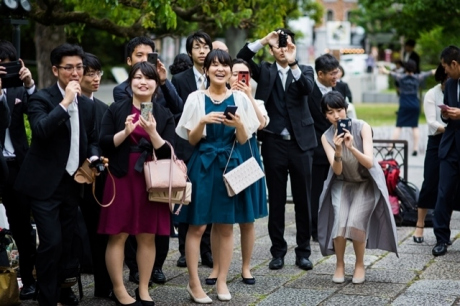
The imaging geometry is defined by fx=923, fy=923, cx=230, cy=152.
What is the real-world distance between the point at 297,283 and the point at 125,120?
2.19 m

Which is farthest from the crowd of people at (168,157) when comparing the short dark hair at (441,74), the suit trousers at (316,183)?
the short dark hair at (441,74)

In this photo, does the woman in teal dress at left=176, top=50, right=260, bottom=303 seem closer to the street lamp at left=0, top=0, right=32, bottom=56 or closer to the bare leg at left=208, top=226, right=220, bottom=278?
the bare leg at left=208, top=226, right=220, bottom=278

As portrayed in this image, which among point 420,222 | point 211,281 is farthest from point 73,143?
point 420,222

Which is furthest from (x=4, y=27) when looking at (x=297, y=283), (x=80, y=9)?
(x=297, y=283)

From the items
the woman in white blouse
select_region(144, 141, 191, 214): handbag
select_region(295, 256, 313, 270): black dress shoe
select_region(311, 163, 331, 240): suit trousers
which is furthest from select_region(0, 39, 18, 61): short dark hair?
the woman in white blouse

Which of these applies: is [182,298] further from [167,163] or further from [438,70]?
[438,70]

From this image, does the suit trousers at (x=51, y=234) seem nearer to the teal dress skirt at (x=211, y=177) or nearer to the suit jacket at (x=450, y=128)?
the teal dress skirt at (x=211, y=177)

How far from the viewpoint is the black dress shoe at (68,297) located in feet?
23.7

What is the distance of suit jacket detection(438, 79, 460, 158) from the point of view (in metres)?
9.20

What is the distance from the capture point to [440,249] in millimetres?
9156

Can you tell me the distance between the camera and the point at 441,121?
9.86m

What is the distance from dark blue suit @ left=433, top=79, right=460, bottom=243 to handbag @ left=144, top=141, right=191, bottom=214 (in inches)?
137

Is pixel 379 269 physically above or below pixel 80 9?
below

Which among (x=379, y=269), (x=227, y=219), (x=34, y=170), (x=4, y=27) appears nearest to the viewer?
(x=34, y=170)
